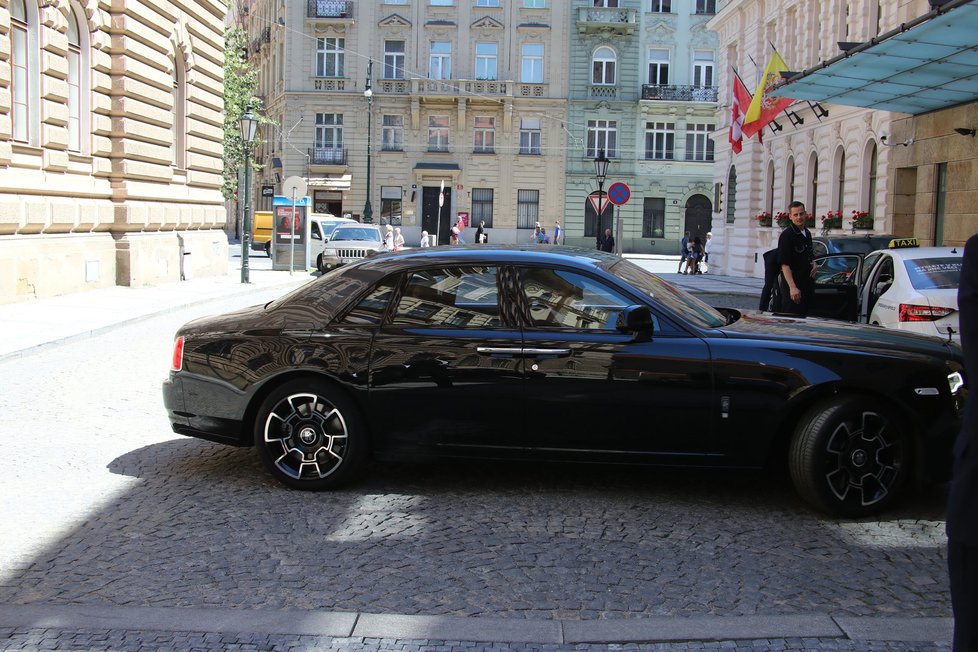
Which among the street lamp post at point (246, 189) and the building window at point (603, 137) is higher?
the building window at point (603, 137)

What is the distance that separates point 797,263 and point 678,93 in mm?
54423

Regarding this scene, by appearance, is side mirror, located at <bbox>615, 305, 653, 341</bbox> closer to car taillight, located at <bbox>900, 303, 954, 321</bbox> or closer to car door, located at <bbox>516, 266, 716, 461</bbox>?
car door, located at <bbox>516, 266, 716, 461</bbox>

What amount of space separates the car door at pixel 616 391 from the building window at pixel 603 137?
2312 inches

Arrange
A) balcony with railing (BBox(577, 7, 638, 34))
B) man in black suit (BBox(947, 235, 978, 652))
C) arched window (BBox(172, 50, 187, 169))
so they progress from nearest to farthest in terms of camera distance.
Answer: man in black suit (BBox(947, 235, 978, 652)) → arched window (BBox(172, 50, 187, 169)) → balcony with railing (BBox(577, 7, 638, 34))

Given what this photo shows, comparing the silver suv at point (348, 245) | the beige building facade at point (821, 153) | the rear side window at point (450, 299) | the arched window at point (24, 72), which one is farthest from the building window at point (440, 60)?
the rear side window at point (450, 299)

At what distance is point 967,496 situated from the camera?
8.56 feet

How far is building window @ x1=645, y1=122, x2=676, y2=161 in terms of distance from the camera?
211ft

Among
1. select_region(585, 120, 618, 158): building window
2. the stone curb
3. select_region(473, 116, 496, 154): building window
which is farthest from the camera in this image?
select_region(585, 120, 618, 158): building window

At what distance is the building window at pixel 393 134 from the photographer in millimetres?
63594

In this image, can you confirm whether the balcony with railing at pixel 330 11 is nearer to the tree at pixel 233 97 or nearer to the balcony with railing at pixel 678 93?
the tree at pixel 233 97

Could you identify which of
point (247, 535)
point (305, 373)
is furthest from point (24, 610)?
point (305, 373)

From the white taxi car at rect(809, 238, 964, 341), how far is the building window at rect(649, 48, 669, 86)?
52.6 m

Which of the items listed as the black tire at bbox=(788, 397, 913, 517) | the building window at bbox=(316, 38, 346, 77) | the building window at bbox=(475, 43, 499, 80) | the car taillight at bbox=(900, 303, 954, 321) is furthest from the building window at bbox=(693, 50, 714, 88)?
the black tire at bbox=(788, 397, 913, 517)

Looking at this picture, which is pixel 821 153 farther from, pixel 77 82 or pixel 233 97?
pixel 233 97
